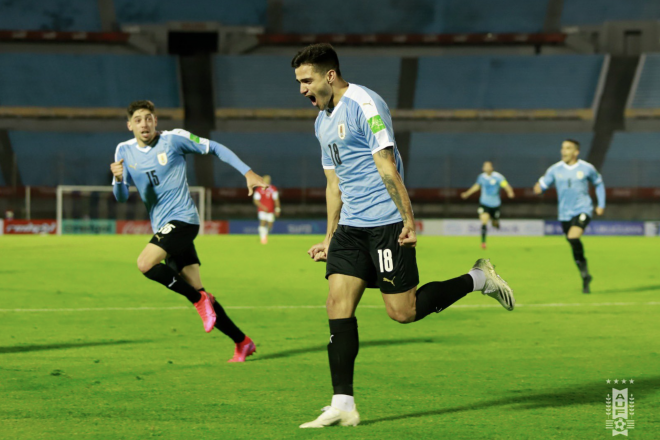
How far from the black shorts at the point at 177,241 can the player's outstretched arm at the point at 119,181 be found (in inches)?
23.3

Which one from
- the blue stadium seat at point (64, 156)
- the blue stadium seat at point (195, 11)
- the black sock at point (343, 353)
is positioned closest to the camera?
the black sock at point (343, 353)

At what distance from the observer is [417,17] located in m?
49.6

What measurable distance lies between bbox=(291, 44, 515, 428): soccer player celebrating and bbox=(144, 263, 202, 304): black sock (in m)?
2.38

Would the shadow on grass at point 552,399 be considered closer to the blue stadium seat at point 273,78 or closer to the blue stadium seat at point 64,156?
the blue stadium seat at point 64,156

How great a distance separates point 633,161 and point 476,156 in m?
7.30

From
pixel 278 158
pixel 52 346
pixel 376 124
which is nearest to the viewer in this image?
pixel 376 124

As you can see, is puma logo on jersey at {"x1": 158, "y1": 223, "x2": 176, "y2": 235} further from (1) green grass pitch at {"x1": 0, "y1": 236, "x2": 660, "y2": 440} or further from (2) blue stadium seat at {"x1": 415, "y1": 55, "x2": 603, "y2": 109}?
(2) blue stadium seat at {"x1": 415, "y1": 55, "x2": 603, "y2": 109}

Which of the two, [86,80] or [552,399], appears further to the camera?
[86,80]

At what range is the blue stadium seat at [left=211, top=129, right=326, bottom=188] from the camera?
133ft

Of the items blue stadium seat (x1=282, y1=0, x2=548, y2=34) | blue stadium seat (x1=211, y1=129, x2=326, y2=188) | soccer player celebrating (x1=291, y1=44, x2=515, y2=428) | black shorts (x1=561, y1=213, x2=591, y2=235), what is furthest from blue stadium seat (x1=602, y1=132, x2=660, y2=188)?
soccer player celebrating (x1=291, y1=44, x2=515, y2=428)

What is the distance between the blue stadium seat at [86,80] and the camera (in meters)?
44.9

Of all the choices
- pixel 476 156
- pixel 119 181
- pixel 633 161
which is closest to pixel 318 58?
pixel 119 181

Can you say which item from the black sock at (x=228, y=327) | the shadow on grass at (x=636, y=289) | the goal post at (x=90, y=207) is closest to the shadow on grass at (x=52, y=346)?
the black sock at (x=228, y=327)

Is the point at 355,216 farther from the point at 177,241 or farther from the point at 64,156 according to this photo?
the point at 64,156
